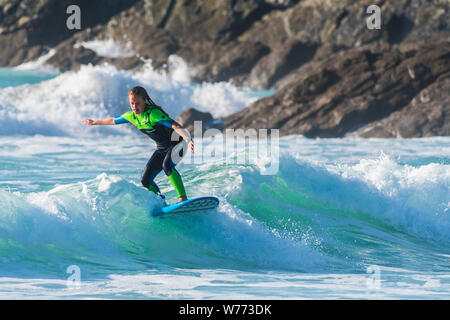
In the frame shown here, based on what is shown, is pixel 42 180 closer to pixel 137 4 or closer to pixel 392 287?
pixel 392 287

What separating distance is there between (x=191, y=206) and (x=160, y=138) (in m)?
0.89

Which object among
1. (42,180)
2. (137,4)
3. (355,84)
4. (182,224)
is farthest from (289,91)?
(137,4)

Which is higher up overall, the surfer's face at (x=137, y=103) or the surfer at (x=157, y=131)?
the surfer's face at (x=137, y=103)

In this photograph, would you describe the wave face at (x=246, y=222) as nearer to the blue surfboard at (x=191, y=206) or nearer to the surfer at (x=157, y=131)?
the blue surfboard at (x=191, y=206)

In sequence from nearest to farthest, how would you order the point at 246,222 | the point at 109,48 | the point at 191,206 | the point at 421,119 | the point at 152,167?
1. the point at 152,167
2. the point at 191,206
3. the point at 246,222
4. the point at 421,119
5. the point at 109,48

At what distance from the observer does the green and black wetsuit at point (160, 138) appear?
8312mm

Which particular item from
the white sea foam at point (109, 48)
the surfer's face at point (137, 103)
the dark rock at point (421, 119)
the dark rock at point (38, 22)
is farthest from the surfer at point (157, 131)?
the dark rock at point (38, 22)

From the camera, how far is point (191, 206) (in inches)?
340

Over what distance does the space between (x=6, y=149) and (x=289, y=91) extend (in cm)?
986

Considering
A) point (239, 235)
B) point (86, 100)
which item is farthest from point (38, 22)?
point (239, 235)

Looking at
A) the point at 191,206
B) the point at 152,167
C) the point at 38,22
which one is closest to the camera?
the point at 152,167

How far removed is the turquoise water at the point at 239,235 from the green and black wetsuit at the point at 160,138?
0.53 m

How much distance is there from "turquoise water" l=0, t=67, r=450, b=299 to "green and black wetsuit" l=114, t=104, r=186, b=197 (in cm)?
53

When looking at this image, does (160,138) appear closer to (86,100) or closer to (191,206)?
(191,206)
